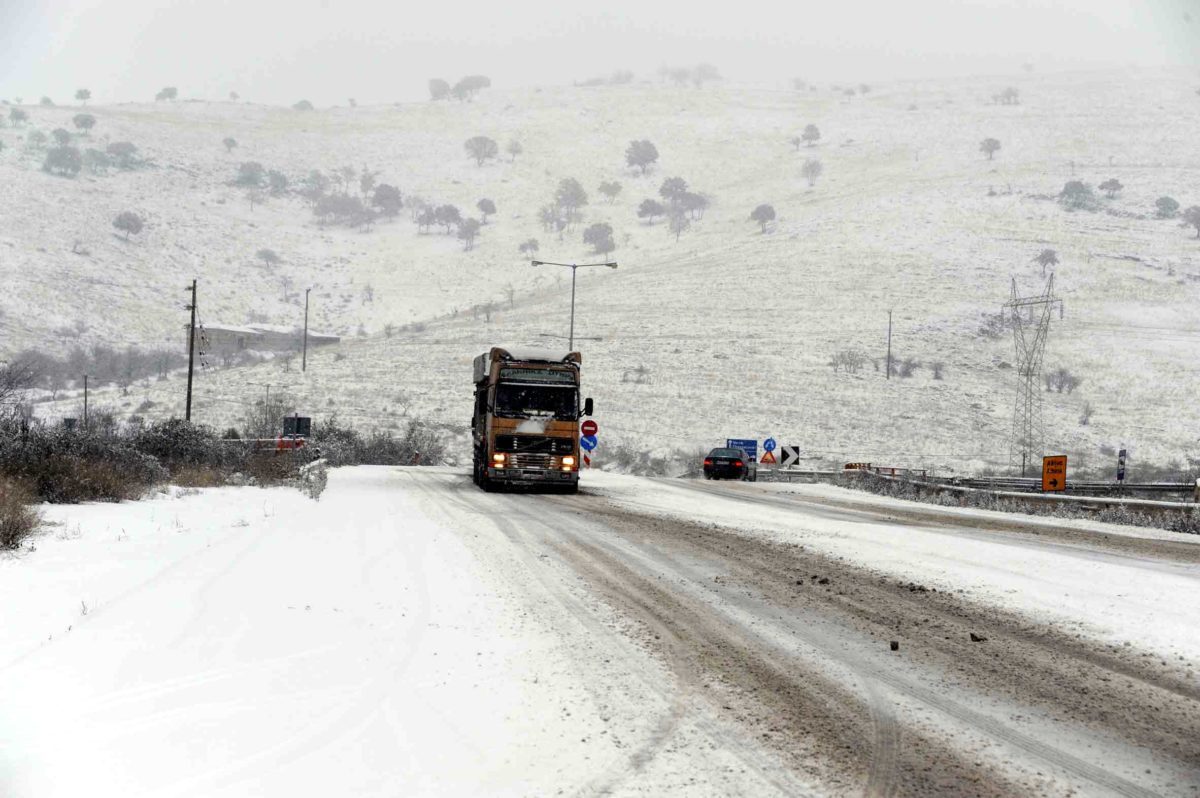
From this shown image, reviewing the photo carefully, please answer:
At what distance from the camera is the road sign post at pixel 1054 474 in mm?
24359

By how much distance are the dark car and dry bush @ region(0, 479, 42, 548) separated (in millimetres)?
30643

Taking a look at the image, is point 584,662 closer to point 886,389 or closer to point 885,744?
Result: point 885,744

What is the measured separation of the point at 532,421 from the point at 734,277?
82.8m

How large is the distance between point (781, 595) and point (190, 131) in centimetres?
20888

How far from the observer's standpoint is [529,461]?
83.8 ft

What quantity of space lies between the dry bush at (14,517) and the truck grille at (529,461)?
12446 mm

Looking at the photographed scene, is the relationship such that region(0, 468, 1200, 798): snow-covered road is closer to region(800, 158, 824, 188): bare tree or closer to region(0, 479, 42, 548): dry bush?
region(0, 479, 42, 548): dry bush

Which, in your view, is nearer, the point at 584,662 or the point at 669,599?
the point at 584,662

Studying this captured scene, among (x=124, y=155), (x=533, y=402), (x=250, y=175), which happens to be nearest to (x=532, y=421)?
(x=533, y=402)

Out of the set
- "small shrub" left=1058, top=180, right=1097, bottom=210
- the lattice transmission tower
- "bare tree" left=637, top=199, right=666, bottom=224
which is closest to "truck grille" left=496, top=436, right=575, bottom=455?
the lattice transmission tower

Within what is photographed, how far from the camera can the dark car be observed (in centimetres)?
4200

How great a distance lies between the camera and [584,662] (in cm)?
687

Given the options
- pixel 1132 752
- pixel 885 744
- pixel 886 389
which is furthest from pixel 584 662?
pixel 886 389

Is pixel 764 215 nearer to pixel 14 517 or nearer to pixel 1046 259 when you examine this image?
pixel 1046 259
